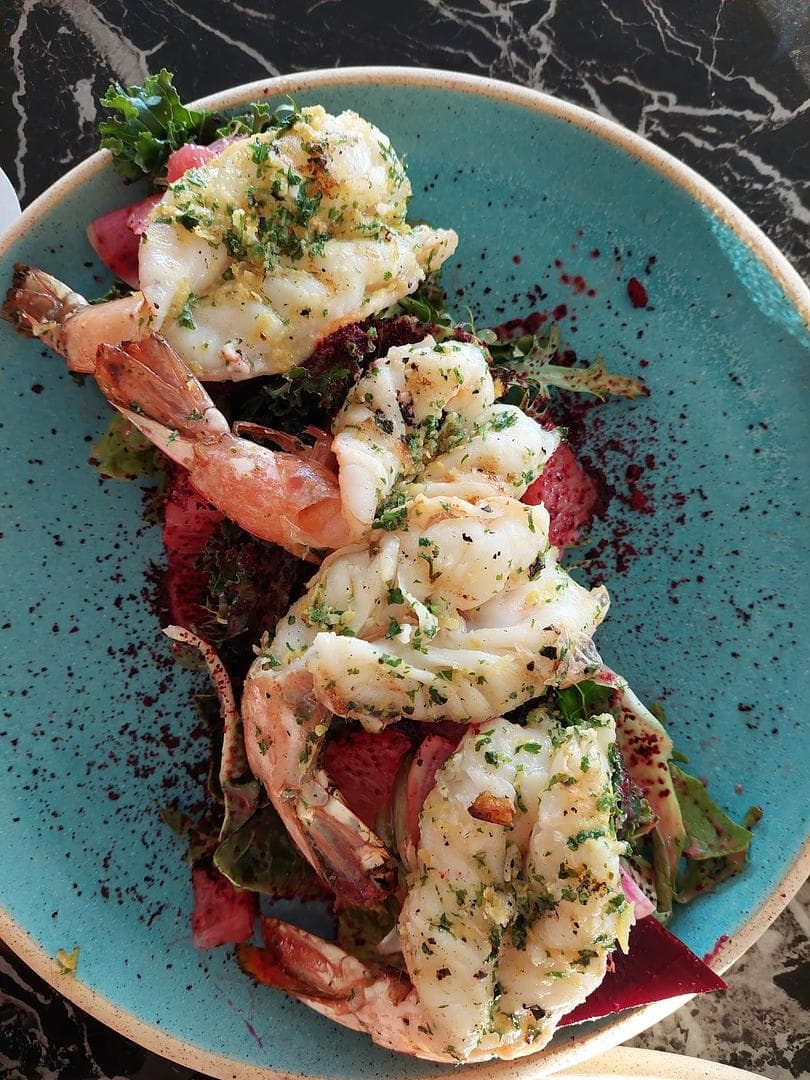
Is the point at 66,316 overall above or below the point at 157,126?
below

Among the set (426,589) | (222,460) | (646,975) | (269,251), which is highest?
(269,251)

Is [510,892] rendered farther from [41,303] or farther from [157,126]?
[157,126]

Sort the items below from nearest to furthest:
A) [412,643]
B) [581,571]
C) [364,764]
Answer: [412,643] < [364,764] < [581,571]

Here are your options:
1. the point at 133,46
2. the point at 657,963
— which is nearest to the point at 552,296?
the point at 133,46

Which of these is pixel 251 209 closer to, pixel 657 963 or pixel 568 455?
pixel 568 455

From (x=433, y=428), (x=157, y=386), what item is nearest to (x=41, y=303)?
(x=157, y=386)

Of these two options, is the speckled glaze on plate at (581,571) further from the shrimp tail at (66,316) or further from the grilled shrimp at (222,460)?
the grilled shrimp at (222,460)

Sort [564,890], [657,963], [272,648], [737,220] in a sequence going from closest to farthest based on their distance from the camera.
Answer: [564,890]
[272,648]
[657,963]
[737,220]

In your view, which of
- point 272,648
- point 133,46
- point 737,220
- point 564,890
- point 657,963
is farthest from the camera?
point 133,46
